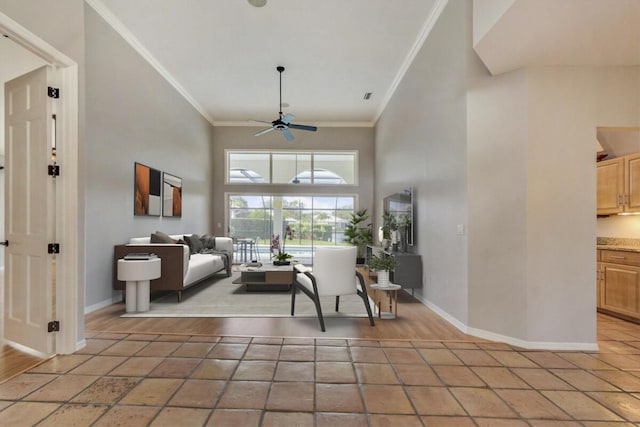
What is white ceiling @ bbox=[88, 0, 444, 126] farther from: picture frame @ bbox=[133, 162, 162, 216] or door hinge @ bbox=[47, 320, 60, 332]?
door hinge @ bbox=[47, 320, 60, 332]

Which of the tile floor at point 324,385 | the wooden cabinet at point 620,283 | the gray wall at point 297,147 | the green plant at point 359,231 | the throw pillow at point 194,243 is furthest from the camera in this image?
the gray wall at point 297,147

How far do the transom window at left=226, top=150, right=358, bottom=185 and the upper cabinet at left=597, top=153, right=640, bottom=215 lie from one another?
211 inches

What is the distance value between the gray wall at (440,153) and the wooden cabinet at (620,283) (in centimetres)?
195

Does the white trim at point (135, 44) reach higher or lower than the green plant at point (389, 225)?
higher

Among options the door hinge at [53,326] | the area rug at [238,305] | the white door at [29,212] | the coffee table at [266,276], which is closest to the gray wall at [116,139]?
the area rug at [238,305]

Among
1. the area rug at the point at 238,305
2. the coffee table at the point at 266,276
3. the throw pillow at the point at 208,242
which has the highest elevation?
the throw pillow at the point at 208,242

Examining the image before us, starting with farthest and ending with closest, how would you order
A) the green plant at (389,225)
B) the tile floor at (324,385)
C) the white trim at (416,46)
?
the green plant at (389,225) < the white trim at (416,46) < the tile floor at (324,385)

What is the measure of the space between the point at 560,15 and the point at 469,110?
1.03 meters

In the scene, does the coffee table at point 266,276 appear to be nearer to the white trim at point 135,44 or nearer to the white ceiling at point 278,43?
the white ceiling at point 278,43

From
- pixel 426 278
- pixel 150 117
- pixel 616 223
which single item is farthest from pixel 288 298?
pixel 616 223

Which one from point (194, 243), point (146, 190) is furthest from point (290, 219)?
point (146, 190)

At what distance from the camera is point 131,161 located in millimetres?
4820

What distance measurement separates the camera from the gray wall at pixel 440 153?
342 cm

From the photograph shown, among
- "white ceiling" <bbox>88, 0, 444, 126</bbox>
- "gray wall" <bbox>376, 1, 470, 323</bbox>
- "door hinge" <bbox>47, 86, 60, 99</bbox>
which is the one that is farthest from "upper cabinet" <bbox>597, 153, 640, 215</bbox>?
"door hinge" <bbox>47, 86, 60, 99</bbox>
